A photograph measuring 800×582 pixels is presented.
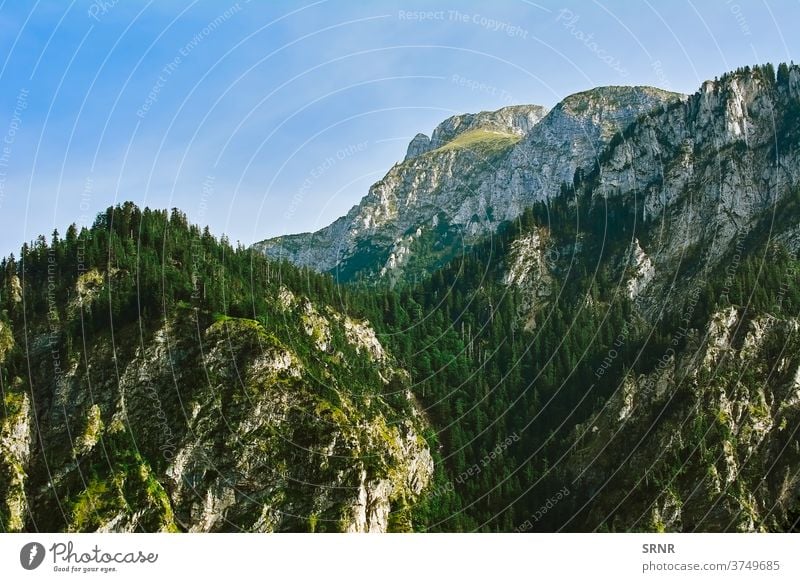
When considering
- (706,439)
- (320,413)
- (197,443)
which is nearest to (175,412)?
(197,443)

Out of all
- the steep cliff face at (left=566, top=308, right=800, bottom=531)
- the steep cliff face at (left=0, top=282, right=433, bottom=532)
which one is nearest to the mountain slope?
the steep cliff face at (left=0, top=282, right=433, bottom=532)

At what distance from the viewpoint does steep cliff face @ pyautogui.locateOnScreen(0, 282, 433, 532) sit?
118 meters

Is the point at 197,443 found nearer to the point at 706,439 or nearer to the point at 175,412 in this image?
the point at 175,412

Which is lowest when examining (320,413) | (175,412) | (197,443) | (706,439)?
(706,439)

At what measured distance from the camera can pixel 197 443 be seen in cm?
12775

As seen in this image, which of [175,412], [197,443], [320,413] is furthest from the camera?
[320,413]

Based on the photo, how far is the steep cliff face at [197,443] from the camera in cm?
11831

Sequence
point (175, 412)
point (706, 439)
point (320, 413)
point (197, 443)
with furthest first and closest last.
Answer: point (706, 439) < point (320, 413) < point (175, 412) < point (197, 443)

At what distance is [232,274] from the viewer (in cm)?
16625

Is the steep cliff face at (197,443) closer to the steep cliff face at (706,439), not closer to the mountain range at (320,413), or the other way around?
the mountain range at (320,413)

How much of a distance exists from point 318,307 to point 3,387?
64.5 meters

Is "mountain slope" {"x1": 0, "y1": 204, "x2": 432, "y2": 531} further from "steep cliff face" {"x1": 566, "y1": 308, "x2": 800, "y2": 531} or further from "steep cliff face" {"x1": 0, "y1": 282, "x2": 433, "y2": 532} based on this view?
"steep cliff face" {"x1": 566, "y1": 308, "x2": 800, "y2": 531}

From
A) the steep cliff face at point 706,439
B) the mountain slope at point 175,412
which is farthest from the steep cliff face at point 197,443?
the steep cliff face at point 706,439
